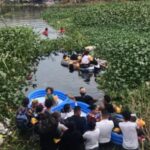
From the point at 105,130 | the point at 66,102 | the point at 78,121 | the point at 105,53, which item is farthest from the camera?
the point at 105,53

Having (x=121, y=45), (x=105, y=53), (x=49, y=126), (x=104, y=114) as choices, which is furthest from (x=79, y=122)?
(x=105, y=53)

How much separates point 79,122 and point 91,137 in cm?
54

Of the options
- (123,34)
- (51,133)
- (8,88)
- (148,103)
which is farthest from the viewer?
(123,34)

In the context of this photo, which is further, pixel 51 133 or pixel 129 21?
pixel 129 21

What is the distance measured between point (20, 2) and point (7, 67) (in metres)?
64.1

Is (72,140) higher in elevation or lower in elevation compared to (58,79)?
higher

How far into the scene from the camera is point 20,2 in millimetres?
82000

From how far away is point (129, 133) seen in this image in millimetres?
13242

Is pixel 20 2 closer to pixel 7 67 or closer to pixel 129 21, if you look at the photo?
pixel 129 21

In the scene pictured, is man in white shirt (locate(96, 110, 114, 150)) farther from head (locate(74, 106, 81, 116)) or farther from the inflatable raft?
head (locate(74, 106, 81, 116))

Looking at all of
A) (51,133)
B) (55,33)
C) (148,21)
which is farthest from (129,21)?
(51,133)

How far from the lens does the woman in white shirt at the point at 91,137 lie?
516 inches

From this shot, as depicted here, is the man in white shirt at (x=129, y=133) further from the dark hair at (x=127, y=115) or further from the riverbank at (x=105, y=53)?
the riverbank at (x=105, y=53)

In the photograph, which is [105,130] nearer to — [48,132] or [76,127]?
[76,127]
